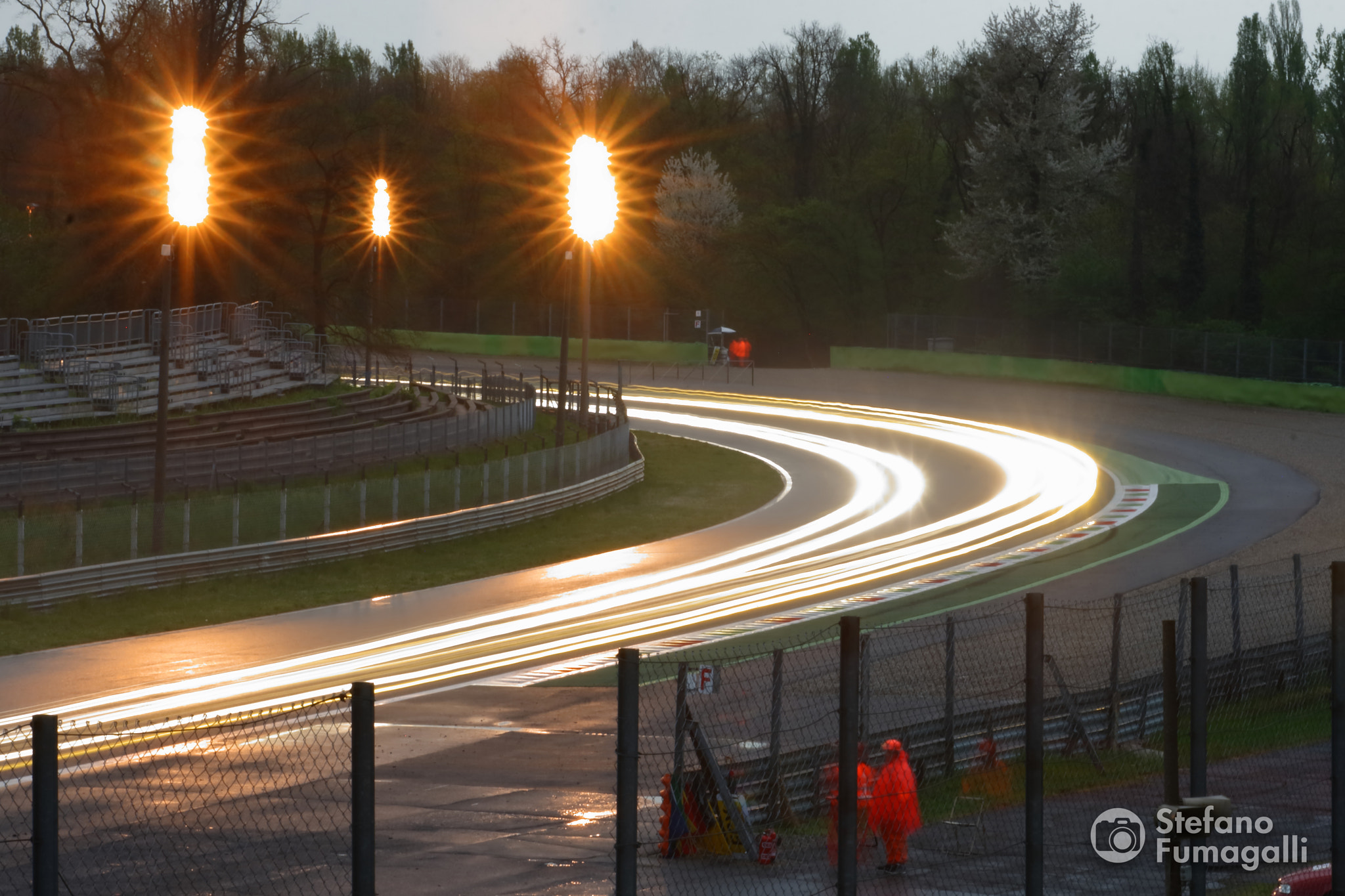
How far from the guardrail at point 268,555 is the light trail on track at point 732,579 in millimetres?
2947

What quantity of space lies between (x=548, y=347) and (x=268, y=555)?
1878 inches

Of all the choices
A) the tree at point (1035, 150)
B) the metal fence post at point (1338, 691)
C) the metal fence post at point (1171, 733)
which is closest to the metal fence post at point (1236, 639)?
the metal fence post at point (1338, 691)

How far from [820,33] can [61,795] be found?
89551 mm

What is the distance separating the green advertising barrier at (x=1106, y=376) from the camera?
51.3 m

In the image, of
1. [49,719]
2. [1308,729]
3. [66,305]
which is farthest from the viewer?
[66,305]

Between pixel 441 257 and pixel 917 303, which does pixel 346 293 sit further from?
pixel 917 303

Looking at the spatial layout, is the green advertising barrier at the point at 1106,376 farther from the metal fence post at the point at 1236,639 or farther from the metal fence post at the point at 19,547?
the metal fence post at the point at 19,547

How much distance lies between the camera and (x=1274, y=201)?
254ft

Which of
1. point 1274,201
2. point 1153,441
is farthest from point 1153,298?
point 1153,441

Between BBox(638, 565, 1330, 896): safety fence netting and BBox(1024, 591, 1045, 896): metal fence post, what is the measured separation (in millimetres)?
701

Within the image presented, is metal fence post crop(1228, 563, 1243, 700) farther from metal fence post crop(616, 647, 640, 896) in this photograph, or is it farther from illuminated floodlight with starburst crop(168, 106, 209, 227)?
illuminated floodlight with starburst crop(168, 106, 209, 227)

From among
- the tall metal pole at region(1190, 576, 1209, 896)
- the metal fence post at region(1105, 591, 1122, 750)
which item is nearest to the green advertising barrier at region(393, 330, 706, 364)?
the metal fence post at region(1105, 591, 1122, 750)

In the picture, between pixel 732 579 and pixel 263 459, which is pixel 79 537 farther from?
pixel 732 579

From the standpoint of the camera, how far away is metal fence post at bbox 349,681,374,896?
20.2 ft
